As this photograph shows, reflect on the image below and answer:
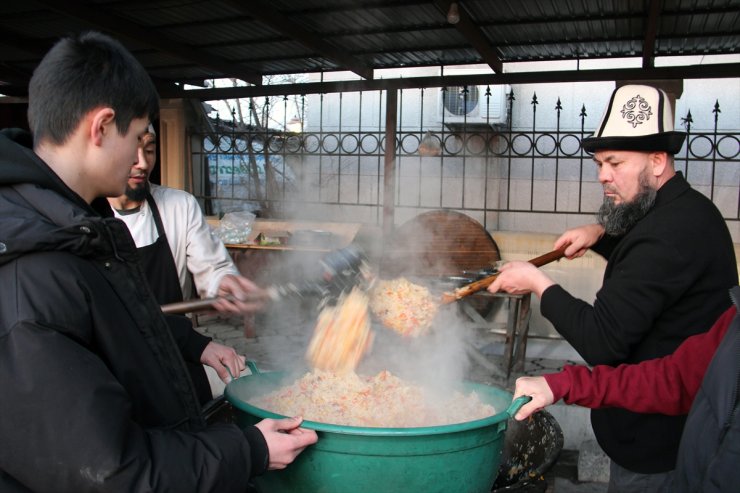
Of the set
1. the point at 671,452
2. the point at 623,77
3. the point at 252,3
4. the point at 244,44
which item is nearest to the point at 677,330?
the point at 671,452

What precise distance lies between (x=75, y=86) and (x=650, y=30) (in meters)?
5.10

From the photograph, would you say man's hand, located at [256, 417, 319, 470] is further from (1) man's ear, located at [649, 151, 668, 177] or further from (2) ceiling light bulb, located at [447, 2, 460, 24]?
(2) ceiling light bulb, located at [447, 2, 460, 24]

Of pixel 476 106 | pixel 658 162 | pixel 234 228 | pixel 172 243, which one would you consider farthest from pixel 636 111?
pixel 476 106

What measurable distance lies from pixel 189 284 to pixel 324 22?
3.25 meters

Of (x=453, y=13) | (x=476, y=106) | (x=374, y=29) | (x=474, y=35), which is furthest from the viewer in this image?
(x=476, y=106)

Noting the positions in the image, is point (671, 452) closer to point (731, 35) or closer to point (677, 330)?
point (677, 330)

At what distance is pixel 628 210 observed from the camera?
248 centimetres

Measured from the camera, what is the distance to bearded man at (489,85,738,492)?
7.20 feet

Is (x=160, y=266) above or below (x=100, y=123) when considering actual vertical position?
below

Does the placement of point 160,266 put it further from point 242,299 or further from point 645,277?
point 645,277

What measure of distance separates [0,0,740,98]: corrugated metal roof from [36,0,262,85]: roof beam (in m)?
0.01

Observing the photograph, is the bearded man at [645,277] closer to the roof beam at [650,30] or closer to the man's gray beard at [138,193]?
the man's gray beard at [138,193]

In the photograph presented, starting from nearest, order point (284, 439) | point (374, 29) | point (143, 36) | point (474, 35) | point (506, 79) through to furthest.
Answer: point (284, 439), point (474, 35), point (374, 29), point (143, 36), point (506, 79)

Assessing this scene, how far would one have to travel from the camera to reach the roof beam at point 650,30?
15.7ft
